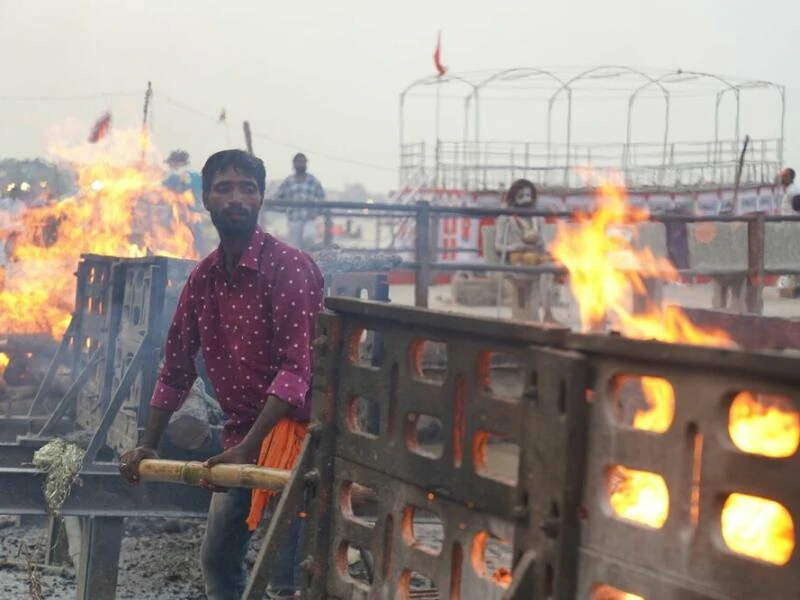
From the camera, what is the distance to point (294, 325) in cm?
430

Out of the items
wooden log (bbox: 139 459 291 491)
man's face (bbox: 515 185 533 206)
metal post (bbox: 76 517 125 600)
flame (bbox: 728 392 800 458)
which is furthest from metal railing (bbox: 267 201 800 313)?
flame (bbox: 728 392 800 458)

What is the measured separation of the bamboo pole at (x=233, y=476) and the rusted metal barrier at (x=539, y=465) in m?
0.31

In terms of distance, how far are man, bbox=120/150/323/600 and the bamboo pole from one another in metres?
0.29

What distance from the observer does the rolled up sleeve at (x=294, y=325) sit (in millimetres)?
4166

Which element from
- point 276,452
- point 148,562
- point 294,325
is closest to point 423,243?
point 148,562

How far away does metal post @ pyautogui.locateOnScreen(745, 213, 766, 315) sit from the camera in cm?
1057

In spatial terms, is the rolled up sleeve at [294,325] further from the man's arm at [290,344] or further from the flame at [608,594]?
the flame at [608,594]

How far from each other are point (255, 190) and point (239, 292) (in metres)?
0.42

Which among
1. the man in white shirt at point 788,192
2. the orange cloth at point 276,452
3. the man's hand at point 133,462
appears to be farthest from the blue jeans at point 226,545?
the man in white shirt at point 788,192

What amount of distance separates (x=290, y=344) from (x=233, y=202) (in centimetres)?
63

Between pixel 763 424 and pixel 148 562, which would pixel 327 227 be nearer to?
pixel 148 562

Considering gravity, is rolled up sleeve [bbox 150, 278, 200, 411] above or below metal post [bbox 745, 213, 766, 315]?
below

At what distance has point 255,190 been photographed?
4.50m

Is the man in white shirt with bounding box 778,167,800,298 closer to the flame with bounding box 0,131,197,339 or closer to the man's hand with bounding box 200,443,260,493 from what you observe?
the flame with bounding box 0,131,197,339
